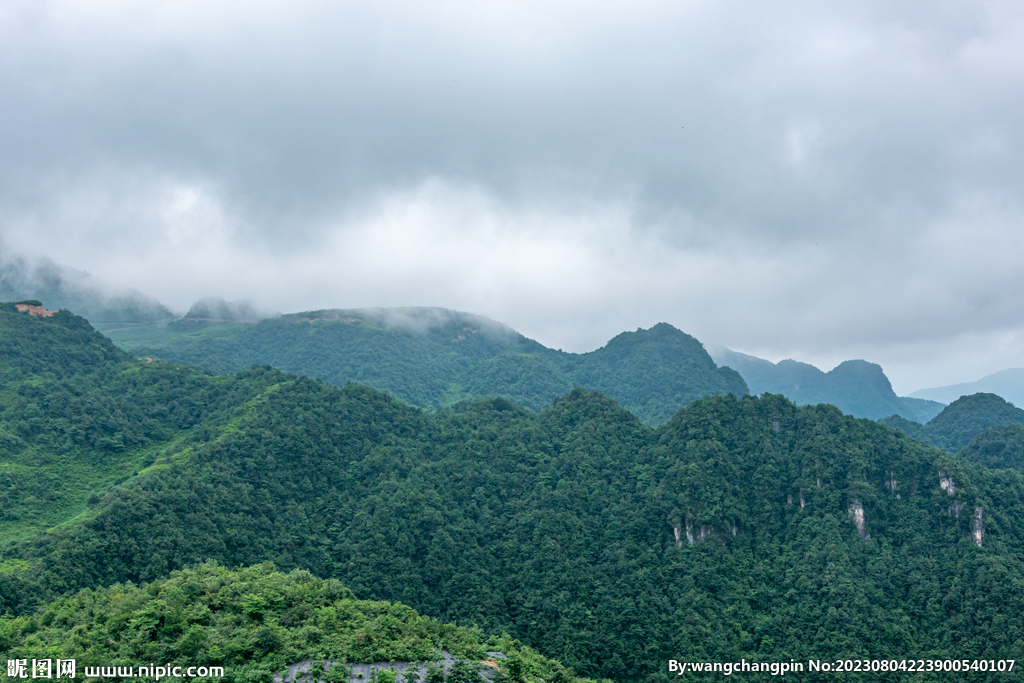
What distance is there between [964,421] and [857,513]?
3031 inches

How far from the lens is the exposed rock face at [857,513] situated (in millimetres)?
62625

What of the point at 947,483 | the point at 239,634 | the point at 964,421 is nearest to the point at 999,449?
the point at 947,483

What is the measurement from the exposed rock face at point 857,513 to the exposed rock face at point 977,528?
9386 mm

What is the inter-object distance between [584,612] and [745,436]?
31882 millimetres

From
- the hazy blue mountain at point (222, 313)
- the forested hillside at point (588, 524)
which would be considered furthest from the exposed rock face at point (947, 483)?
the hazy blue mountain at point (222, 313)

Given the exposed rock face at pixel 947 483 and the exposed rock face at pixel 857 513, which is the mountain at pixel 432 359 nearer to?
the exposed rock face at pixel 857 513

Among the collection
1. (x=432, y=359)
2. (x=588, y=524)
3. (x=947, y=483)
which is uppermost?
(x=432, y=359)

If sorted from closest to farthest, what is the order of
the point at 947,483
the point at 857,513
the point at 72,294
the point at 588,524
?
1. the point at 947,483
2. the point at 857,513
3. the point at 588,524
4. the point at 72,294

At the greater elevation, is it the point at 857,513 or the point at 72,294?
the point at 72,294

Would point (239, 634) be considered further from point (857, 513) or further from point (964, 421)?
point (964, 421)

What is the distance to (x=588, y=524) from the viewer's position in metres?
67.8

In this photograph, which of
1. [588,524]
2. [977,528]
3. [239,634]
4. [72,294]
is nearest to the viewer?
[239,634]

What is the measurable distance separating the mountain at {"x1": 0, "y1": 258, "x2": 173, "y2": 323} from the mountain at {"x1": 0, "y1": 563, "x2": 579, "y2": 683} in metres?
140

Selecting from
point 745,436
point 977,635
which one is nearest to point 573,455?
point 745,436
